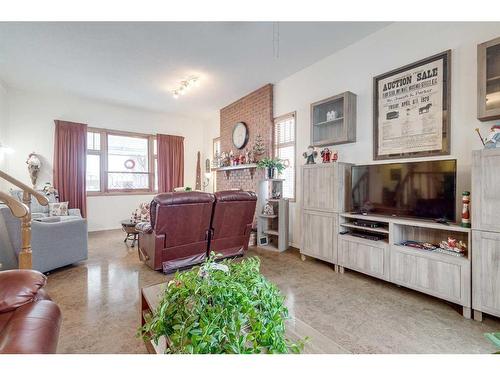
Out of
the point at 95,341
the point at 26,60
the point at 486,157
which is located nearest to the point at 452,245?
the point at 486,157

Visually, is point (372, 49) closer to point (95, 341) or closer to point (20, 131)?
point (95, 341)

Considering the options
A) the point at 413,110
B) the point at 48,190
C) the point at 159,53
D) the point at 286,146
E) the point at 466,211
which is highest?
the point at 159,53

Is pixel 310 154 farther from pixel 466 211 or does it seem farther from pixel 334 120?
pixel 466 211

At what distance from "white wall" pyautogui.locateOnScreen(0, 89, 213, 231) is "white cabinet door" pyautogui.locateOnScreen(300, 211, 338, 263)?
4428mm

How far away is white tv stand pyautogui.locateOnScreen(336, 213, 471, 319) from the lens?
1940 millimetres

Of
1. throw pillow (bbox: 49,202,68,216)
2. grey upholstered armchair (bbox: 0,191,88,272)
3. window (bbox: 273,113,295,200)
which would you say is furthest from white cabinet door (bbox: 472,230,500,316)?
throw pillow (bbox: 49,202,68,216)

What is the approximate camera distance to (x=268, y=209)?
4.07 metres

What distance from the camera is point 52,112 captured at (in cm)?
496

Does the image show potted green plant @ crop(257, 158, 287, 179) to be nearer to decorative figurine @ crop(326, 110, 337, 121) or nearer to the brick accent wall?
the brick accent wall

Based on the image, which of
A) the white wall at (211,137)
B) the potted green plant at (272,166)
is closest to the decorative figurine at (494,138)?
the potted green plant at (272,166)

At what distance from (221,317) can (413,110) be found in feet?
9.54

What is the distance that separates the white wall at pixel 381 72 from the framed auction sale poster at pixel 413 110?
74mm

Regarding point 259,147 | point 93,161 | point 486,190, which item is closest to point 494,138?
point 486,190

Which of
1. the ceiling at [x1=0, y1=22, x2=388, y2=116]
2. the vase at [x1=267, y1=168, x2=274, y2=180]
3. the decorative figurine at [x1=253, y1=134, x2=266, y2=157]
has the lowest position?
the vase at [x1=267, y1=168, x2=274, y2=180]
